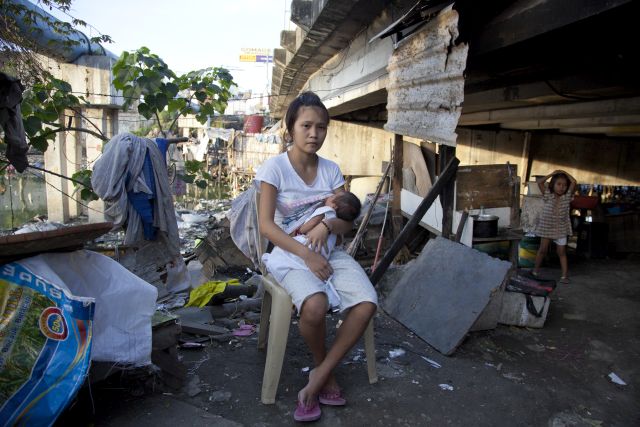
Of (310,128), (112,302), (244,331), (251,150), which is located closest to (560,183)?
(310,128)

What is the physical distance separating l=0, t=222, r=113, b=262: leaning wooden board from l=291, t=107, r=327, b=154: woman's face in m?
1.24

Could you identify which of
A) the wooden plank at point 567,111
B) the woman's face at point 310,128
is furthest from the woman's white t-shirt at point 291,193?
the wooden plank at point 567,111

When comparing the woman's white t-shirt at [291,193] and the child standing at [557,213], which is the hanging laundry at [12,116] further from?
the child standing at [557,213]

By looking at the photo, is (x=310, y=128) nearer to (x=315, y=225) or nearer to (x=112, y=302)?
(x=315, y=225)

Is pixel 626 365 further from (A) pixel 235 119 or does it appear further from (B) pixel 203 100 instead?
(A) pixel 235 119

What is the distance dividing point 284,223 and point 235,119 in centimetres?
3304

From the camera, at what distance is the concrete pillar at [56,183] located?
11633mm

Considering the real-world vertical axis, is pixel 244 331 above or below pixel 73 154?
below

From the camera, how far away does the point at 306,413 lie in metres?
2.26

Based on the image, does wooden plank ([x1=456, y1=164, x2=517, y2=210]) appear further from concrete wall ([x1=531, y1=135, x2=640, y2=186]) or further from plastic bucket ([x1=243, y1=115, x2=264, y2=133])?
plastic bucket ([x1=243, y1=115, x2=264, y2=133])

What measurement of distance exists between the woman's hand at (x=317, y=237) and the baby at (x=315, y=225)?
0.04 meters

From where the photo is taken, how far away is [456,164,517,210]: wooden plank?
16.7 ft

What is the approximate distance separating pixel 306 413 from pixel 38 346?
4.38 feet

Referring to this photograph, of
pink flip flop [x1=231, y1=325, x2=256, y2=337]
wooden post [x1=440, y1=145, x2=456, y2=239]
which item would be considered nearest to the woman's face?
pink flip flop [x1=231, y1=325, x2=256, y2=337]
